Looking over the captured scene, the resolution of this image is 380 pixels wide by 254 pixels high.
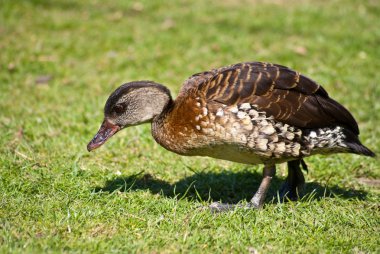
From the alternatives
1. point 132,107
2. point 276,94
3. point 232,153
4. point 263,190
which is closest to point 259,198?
point 263,190

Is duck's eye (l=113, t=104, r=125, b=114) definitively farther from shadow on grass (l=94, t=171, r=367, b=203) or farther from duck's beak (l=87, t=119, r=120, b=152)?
shadow on grass (l=94, t=171, r=367, b=203)

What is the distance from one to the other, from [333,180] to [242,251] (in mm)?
1975

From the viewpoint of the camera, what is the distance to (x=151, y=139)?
20.3ft

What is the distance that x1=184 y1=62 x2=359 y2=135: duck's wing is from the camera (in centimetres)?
440

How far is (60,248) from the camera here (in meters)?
3.64

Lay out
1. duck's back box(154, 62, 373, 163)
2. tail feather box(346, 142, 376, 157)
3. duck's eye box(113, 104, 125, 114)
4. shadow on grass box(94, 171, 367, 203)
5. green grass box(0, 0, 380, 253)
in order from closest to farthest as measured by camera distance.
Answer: green grass box(0, 0, 380, 253) → duck's back box(154, 62, 373, 163) → tail feather box(346, 142, 376, 157) → duck's eye box(113, 104, 125, 114) → shadow on grass box(94, 171, 367, 203)

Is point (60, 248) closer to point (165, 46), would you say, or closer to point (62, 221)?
point (62, 221)

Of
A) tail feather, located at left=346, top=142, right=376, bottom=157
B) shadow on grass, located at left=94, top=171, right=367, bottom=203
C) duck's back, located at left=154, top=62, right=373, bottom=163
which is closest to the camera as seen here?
duck's back, located at left=154, top=62, right=373, bottom=163

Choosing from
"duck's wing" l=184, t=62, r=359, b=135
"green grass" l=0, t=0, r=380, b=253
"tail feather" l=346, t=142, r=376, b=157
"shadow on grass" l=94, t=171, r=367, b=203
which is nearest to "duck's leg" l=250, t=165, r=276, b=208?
"green grass" l=0, t=0, r=380, b=253

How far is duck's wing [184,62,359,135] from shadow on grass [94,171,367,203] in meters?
0.73

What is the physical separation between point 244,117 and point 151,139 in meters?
2.04

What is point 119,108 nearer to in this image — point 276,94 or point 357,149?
point 276,94

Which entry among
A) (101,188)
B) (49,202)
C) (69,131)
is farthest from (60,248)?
(69,131)

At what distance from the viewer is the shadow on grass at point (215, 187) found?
491 centimetres
